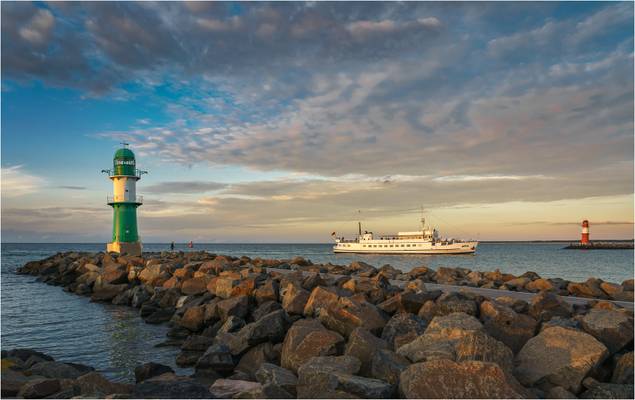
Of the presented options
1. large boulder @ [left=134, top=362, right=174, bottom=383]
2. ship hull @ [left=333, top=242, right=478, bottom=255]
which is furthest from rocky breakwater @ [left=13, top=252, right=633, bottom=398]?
ship hull @ [left=333, top=242, right=478, bottom=255]

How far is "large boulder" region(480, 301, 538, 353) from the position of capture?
865 centimetres

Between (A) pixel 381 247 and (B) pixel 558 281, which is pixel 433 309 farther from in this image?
(A) pixel 381 247

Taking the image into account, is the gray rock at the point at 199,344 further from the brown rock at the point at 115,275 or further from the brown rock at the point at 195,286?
the brown rock at the point at 115,275

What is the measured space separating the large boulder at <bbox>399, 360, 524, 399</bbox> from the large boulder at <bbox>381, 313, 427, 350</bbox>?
8.51ft

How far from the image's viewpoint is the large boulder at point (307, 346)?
26.0ft

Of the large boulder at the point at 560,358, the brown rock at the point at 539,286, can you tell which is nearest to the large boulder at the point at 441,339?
the large boulder at the point at 560,358

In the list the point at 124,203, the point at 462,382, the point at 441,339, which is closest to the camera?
the point at 462,382

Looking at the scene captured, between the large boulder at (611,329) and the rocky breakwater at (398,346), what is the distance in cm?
2

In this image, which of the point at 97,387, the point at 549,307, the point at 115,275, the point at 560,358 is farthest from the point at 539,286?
the point at 115,275

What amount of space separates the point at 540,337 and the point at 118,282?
20.7 metres

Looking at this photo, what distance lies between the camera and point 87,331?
Result: 1418 centimetres

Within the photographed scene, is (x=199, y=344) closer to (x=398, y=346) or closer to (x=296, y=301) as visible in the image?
(x=296, y=301)

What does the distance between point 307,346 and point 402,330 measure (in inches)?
77.7

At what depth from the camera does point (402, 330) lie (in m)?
8.80
